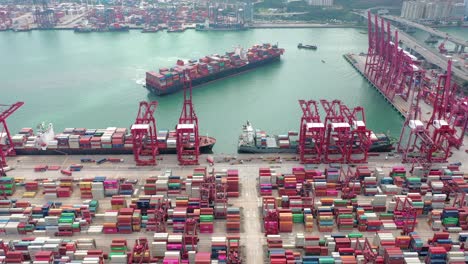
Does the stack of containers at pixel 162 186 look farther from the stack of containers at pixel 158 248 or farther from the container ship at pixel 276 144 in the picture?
the container ship at pixel 276 144

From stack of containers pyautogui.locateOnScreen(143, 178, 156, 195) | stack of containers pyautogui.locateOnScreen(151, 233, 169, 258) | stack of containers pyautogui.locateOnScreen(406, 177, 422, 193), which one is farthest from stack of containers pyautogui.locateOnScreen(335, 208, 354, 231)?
stack of containers pyautogui.locateOnScreen(143, 178, 156, 195)

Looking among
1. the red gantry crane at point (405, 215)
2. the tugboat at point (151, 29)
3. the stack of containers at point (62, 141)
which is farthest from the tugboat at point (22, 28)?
the red gantry crane at point (405, 215)

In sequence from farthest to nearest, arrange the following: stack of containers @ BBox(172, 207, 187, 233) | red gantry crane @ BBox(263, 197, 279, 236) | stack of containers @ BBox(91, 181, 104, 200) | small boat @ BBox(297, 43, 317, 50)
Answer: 1. small boat @ BBox(297, 43, 317, 50)
2. stack of containers @ BBox(91, 181, 104, 200)
3. red gantry crane @ BBox(263, 197, 279, 236)
4. stack of containers @ BBox(172, 207, 187, 233)

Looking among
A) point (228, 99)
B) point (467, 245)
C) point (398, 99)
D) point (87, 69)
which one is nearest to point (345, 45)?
point (398, 99)

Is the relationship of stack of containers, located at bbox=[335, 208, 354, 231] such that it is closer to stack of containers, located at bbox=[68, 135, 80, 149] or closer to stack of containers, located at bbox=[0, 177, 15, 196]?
stack of containers, located at bbox=[68, 135, 80, 149]

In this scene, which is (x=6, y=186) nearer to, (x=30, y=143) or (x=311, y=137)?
(x=30, y=143)

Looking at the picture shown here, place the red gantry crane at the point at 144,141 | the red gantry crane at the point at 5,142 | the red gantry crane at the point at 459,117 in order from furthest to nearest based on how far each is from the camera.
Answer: the red gantry crane at the point at 459,117 < the red gantry crane at the point at 144,141 < the red gantry crane at the point at 5,142

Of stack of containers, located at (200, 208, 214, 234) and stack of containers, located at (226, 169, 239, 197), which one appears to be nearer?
stack of containers, located at (200, 208, 214, 234)
